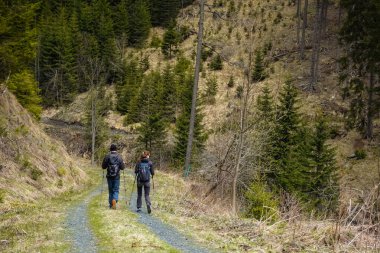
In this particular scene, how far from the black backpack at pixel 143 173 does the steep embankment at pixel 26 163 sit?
4535mm

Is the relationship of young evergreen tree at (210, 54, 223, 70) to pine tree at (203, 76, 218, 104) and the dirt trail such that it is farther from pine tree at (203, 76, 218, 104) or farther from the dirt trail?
the dirt trail

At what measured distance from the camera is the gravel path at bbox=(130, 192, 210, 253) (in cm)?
874

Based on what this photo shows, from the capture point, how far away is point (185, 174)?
24.5 meters

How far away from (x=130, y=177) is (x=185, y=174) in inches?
170

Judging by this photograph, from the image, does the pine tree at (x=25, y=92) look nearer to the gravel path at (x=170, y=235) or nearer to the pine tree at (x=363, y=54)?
the gravel path at (x=170, y=235)

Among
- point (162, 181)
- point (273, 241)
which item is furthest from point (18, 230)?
point (162, 181)

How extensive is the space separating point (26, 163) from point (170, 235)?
1008 cm

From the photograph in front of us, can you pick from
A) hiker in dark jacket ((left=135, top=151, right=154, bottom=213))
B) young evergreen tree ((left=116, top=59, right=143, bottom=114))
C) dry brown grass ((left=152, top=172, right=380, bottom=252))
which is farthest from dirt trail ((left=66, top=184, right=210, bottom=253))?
young evergreen tree ((left=116, top=59, right=143, bottom=114))

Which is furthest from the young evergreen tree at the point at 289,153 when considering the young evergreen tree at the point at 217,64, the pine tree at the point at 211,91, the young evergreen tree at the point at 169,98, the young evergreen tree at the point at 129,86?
the young evergreen tree at the point at 129,86

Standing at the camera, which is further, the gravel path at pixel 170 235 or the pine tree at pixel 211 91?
the pine tree at pixel 211 91

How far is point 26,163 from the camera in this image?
17.3 meters

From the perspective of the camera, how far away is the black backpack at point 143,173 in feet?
43.3

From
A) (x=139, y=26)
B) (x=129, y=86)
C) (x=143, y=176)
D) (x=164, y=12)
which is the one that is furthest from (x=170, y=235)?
(x=164, y=12)

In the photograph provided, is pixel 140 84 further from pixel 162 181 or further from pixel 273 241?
pixel 273 241
